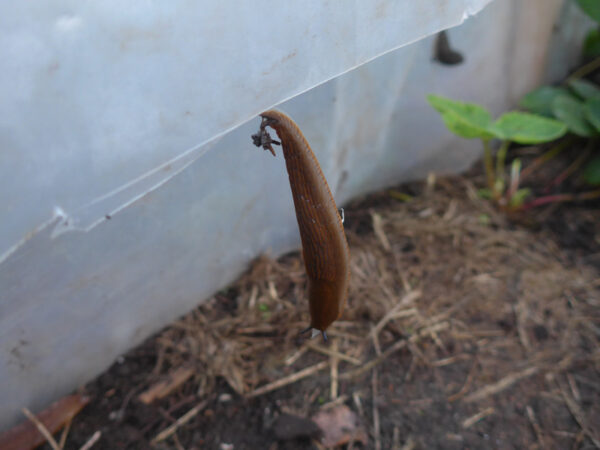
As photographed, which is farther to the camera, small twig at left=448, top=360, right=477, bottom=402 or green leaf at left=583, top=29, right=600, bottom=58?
green leaf at left=583, top=29, right=600, bottom=58

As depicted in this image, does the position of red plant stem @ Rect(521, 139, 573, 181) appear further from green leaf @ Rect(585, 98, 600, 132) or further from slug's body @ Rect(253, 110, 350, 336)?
slug's body @ Rect(253, 110, 350, 336)

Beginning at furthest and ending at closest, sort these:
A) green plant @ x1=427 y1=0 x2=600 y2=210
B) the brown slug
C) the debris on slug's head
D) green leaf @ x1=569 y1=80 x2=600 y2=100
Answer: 1. green leaf @ x1=569 y1=80 x2=600 y2=100
2. green plant @ x1=427 y1=0 x2=600 y2=210
3. the brown slug
4. the debris on slug's head

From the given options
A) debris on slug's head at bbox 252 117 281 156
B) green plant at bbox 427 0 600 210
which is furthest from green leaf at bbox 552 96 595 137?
debris on slug's head at bbox 252 117 281 156

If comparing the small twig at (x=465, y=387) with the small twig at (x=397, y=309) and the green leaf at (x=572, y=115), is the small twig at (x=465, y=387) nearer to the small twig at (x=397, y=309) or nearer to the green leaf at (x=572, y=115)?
the small twig at (x=397, y=309)

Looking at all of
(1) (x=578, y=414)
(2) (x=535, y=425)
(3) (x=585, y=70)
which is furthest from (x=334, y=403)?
(3) (x=585, y=70)

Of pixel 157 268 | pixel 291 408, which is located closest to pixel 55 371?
pixel 157 268

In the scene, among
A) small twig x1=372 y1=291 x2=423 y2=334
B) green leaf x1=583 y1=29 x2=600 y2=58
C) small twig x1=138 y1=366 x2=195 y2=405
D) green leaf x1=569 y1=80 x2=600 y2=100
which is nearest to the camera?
small twig x1=138 y1=366 x2=195 y2=405

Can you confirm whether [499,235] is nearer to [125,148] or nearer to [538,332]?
[538,332]
